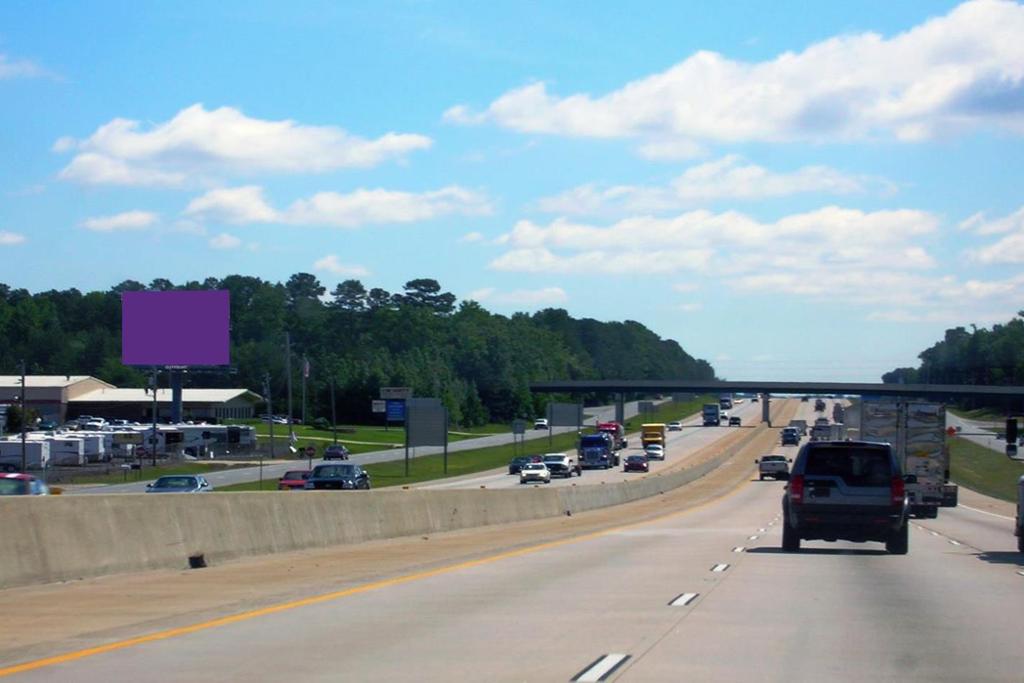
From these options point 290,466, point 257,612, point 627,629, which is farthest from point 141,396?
point 627,629

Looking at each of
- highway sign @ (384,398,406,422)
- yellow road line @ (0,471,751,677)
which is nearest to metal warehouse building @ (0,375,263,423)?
highway sign @ (384,398,406,422)

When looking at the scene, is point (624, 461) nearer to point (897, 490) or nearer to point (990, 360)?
point (990, 360)

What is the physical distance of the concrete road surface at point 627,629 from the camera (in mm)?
11180

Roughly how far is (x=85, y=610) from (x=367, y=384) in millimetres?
143109

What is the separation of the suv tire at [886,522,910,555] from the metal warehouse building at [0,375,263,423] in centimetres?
12243

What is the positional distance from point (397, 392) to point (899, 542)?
89.3 meters

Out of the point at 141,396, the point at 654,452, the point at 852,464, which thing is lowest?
the point at 654,452

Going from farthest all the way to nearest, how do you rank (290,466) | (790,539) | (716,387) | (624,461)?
(716,387) < (624,461) < (290,466) < (790,539)

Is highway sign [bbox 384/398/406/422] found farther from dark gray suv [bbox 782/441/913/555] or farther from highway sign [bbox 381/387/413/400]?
dark gray suv [bbox 782/441/913/555]

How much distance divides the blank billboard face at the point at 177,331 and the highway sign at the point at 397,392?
3756cm

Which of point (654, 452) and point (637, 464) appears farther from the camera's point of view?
point (654, 452)

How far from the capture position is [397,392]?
114 meters

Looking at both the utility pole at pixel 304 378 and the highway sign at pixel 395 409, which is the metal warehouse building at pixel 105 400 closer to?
the utility pole at pixel 304 378

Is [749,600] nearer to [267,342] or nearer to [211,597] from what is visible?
[211,597]
